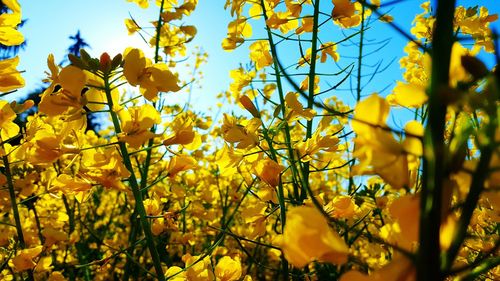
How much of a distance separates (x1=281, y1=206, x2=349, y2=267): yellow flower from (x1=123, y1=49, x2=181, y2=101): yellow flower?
2.77ft

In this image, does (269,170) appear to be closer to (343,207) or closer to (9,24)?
(343,207)

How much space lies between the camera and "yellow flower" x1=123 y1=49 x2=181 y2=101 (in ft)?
4.05

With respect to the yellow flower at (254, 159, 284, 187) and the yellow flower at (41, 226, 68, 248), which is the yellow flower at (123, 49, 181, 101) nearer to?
the yellow flower at (254, 159, 284, 187)

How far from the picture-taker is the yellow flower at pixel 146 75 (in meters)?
1.23

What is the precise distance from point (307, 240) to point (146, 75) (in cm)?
89

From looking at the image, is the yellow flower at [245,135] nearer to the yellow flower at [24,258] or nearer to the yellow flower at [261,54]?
the yellow flower at [261,54]

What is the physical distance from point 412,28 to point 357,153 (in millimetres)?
2331

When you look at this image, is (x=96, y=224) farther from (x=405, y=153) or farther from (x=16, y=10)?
(x=405, y=153)

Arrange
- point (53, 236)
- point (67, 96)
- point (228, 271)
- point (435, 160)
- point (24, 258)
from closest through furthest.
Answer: point (435, 160) < point (67, 96) < point (228, 271) < point (24, 258) < point (53, 236)

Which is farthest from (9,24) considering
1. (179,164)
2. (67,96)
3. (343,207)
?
(343,207)

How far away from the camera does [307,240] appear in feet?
1.74

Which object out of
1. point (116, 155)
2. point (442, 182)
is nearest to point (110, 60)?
point (116, 155)

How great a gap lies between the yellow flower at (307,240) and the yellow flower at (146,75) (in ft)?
2.77

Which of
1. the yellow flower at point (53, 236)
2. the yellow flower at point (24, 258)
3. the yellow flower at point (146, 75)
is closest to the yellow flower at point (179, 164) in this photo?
the yellow flower at point (146, 75)
